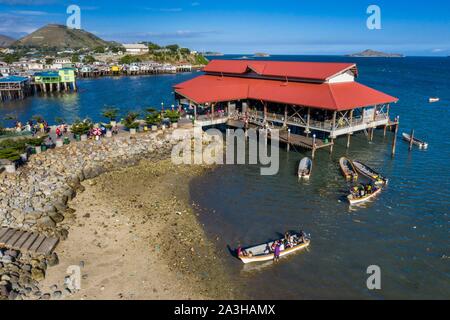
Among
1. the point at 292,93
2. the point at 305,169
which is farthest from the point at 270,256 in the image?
the point at 292,93

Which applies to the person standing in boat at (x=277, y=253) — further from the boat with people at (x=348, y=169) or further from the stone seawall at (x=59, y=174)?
the boat with people at (x=348, y=169)

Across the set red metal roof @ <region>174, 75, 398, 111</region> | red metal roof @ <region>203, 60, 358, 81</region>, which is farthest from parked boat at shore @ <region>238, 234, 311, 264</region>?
red metal roof @ <region>203, 60, 358, 81</region>

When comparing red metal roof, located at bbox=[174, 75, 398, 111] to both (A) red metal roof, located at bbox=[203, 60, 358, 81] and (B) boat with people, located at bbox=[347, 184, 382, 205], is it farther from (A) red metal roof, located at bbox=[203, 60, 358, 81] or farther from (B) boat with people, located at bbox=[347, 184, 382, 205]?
(B) boat with people, located at bbox=[347, 184, 382, 205]

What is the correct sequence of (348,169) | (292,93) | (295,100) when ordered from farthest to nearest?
(292,93), (295,100), (348,169)

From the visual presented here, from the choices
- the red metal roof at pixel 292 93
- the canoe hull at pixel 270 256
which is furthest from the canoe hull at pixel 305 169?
the canoe hull at pixel 270 256

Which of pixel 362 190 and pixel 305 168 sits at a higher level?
pixel 305 168

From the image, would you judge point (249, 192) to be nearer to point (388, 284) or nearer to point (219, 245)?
point (219, 245)

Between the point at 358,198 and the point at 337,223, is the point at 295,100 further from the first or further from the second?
the point at 337,223
